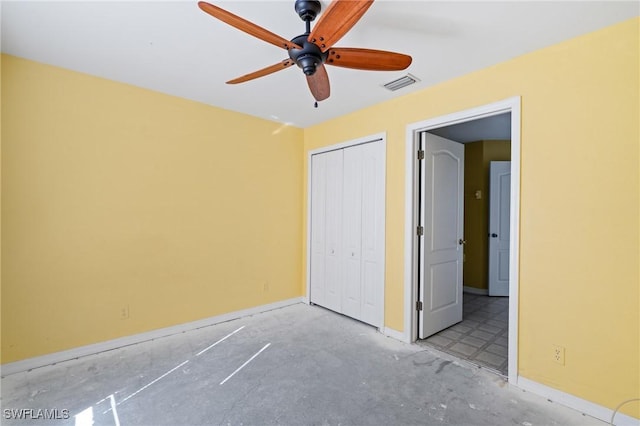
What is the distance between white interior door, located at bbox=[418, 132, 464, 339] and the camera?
3.01 metres

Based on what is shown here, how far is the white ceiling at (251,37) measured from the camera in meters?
1.73

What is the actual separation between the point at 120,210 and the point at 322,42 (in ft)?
8.16

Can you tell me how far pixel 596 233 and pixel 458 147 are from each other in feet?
5.85

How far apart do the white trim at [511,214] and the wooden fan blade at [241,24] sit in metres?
1.73

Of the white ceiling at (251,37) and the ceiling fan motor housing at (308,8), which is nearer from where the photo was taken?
the ceiling fan motor housing at (308,8)

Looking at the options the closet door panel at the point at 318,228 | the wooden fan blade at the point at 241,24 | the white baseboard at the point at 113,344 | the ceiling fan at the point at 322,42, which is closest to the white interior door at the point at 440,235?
the closet door panel at the point at 318,228

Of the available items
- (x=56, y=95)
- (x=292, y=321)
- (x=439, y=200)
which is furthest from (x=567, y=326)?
(x=56, y=95)

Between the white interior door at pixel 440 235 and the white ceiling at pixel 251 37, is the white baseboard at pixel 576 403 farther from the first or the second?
the white ceiling at pixel 251 37

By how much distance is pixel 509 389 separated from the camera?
2158 millimetres

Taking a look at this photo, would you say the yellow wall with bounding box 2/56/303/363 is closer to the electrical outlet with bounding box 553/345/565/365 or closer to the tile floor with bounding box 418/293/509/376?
the tile floor with bounding box 418/293/509/376

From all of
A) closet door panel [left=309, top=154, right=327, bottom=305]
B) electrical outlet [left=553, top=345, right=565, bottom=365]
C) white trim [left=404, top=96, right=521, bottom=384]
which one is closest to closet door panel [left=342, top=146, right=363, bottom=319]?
closet door panel [left=309, top=154, right=327, bottom=305]

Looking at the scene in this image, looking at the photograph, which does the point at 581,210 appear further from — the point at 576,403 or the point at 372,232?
the point at 372,232

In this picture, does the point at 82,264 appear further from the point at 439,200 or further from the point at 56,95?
the point at 439,200
